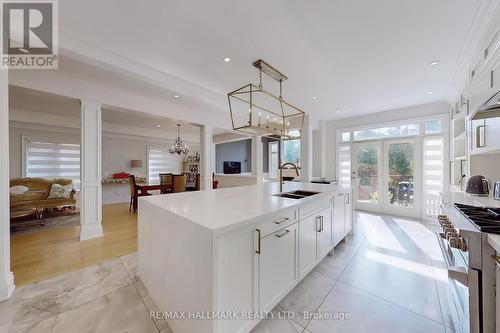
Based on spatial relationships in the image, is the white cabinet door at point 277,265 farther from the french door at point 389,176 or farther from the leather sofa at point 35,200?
the leather sofa at point 35,200

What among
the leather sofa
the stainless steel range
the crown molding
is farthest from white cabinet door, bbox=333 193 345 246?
the leather sofa

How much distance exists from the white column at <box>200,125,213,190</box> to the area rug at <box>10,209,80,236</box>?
270 cm

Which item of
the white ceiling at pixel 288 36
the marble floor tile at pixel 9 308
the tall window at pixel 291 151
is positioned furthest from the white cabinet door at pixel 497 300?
the tall window at pixel 291 151

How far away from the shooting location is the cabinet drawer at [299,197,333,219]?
1891 millimetres

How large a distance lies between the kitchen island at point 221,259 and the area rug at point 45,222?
11.0 ft

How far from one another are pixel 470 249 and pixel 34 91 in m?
4.79

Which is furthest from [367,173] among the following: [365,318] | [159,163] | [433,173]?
[159,163]

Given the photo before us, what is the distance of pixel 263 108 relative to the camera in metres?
4.82

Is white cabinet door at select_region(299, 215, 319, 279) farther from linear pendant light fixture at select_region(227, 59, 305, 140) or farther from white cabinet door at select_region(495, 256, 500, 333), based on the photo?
linear pendant light fixture at select_region(227, 59, 305, 140)

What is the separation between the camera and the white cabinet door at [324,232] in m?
2.21

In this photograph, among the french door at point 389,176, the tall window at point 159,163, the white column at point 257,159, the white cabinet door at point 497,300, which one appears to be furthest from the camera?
the tall window at point 159,163

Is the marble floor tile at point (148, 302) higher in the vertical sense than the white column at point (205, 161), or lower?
lower

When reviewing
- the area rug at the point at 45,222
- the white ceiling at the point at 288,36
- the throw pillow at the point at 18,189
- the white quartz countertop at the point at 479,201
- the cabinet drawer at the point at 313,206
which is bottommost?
the area rug at the point at 45,222

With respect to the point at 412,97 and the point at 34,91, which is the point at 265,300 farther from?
the point at 412,97
